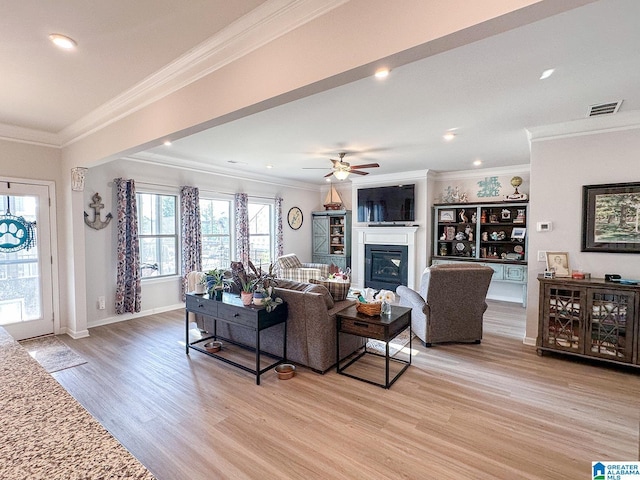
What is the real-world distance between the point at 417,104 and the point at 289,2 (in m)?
1.84

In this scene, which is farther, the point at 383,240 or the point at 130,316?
the point at 383,240

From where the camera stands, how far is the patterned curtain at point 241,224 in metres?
6.80

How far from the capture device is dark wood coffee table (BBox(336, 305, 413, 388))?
9.78 feet

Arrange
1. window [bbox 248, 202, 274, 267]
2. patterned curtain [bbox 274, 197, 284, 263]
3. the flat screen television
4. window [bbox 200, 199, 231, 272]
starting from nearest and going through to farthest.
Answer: window [bbox 200, 199, 231, 272] → the flat screen television → window [bbox 248, 202, 274, 267] → patterned curtain [bbox 274, 197, 284, 263]

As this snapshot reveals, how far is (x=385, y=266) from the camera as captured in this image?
7344mm

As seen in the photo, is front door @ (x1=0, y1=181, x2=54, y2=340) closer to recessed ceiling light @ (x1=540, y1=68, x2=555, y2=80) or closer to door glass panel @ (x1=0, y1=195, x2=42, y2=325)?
door glass panel @ (x1=0, y1=195, x2=42, y2=325)

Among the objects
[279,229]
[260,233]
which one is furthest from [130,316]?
[279,229]

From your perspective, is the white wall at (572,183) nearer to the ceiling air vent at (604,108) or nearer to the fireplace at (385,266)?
the ceiling air vent at (604,108)

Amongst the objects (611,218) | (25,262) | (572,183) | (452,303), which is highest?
(572,183)

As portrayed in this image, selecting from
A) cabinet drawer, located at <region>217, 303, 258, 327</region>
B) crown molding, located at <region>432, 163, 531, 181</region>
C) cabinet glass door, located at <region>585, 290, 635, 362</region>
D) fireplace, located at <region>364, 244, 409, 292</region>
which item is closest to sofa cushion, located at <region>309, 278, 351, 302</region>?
cabinet drawer, located at <region>217, 303, 258, 327</region>

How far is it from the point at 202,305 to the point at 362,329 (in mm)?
1822

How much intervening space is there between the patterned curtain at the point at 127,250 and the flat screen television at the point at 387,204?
471 cm

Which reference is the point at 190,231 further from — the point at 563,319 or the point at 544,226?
the point at 563,319

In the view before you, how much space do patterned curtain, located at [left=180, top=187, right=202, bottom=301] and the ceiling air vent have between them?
5.84 m
